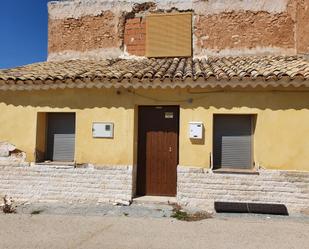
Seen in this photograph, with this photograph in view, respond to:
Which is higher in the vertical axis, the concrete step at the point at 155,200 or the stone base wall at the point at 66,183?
the stone base wall at the point at 66,183

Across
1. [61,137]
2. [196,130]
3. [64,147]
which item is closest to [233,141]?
[196,130]

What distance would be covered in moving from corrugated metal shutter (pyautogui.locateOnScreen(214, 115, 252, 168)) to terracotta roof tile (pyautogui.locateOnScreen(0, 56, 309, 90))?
120 centimetres

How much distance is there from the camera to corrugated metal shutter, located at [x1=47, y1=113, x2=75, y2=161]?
980 centimetres

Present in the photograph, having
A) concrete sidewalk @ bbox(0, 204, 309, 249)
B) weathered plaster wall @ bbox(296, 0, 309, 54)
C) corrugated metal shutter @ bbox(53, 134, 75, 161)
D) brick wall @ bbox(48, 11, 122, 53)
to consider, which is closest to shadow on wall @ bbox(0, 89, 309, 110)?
corrugated metal shutter @ bbox(53, 134, 75, 161)

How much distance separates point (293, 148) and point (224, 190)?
200 centimetres

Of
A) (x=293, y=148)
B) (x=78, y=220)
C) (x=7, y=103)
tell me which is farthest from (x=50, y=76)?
(x=293, y=148)

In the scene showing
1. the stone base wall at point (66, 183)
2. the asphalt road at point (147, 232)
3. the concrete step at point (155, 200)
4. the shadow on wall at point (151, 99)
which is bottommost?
the asphalt road at point (147, 232)

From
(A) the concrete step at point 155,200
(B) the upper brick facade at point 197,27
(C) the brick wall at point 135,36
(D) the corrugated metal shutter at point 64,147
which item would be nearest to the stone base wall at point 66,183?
(A) the concrete step at point 155,200

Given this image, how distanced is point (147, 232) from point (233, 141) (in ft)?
12.2

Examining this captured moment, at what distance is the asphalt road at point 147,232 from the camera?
588 cm

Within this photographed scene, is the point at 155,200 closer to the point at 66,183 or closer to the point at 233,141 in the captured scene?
the point at 66,183

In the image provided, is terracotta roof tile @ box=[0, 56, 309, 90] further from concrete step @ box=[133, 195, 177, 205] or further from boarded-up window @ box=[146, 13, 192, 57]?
concrete step @ box=[133, 195, 177, 205]

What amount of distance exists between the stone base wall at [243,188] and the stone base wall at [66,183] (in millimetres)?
1578

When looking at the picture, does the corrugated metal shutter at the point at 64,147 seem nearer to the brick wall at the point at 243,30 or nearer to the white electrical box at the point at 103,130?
the white electrical box at the point at 103,130
